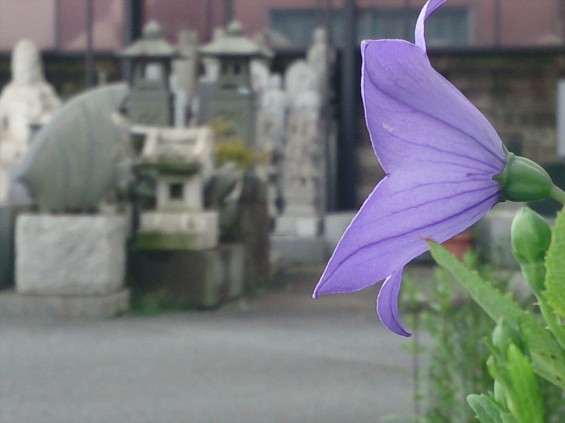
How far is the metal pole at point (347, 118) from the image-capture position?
57.7ft

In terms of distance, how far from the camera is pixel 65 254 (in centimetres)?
966

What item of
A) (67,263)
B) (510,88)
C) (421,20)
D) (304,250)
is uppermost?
(421,20)

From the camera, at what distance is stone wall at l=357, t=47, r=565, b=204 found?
17891mm

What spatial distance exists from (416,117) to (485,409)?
0.18m

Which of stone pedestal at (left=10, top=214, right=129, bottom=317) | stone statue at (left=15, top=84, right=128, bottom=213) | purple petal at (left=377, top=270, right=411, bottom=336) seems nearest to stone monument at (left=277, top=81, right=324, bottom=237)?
stone statue at (left=15, top=84, right=128, bottom=213)

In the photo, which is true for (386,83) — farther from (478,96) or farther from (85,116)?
(478,96)

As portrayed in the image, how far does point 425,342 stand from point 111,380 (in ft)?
7.07

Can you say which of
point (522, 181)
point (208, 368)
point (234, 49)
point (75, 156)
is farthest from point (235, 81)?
point (522, 181)

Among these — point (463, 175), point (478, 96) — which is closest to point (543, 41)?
point (478, 96)

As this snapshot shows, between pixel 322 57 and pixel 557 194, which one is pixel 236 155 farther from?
pixel 557 194

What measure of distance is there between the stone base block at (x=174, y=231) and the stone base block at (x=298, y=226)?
536cm

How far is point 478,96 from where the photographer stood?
18078 millimetres

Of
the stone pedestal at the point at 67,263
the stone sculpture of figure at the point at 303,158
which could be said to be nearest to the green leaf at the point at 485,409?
the stone pedestal at the point at 67,263

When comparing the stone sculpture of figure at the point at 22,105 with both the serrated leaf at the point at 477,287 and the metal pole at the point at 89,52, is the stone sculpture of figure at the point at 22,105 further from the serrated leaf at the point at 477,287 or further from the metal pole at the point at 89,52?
the serrated leaf at the point at 477,287
